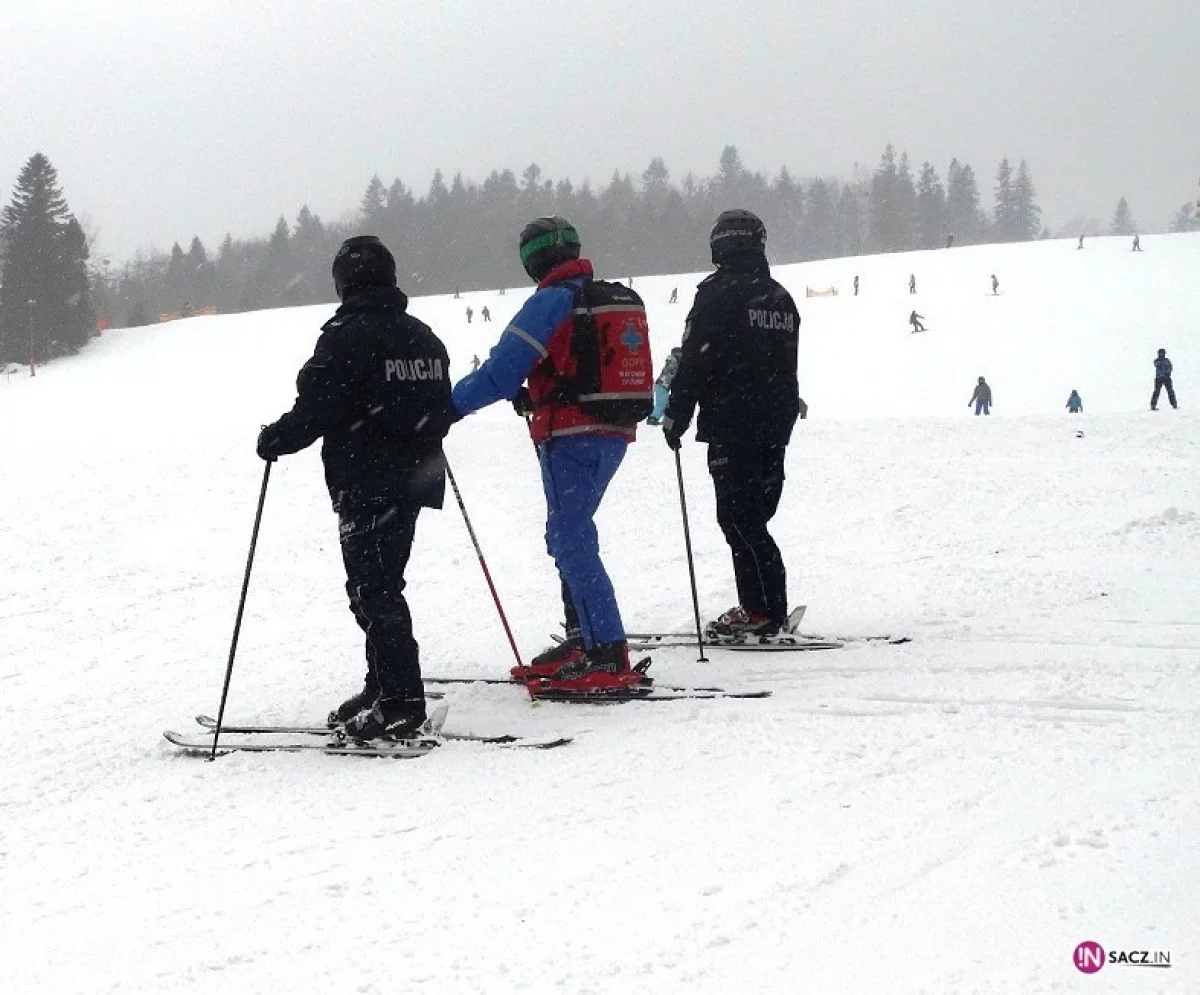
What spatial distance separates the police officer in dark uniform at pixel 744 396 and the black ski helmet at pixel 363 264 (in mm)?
1737

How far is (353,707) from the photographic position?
443 cm

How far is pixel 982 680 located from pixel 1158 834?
1.65 m

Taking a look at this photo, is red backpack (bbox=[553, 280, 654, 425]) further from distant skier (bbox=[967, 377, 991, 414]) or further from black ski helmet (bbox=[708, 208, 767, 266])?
distant skier (bbox=[967, 377, 991, 414])

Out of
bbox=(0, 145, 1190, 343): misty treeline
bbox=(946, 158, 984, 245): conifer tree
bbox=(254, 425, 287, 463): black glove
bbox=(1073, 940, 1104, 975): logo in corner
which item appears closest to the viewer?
bbox=(1073, 940, 1104, 975): logo in corner

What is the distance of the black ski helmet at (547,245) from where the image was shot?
4.63 metres

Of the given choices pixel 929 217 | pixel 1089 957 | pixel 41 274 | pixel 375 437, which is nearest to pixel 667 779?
pixel 1089 957

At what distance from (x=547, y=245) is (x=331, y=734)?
226 cm

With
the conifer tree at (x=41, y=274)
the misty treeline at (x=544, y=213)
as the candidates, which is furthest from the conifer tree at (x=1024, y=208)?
the conifer tree at (x=41, y=274)

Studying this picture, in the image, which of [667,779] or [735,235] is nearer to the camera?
[667,779]

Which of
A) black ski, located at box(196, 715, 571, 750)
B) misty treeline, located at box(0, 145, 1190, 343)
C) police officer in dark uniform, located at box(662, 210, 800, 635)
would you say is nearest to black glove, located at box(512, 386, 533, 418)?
police officer in dark uniform, located at box(662, 210, 800, 635)

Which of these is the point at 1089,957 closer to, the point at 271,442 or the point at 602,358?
the point at 602,358

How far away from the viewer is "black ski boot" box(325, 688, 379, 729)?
4.40 meters

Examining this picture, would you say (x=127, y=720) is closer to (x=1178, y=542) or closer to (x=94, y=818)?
(x=94, y=818)

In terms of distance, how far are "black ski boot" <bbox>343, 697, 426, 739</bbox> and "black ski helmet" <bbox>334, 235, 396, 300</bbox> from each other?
64.8 inches
